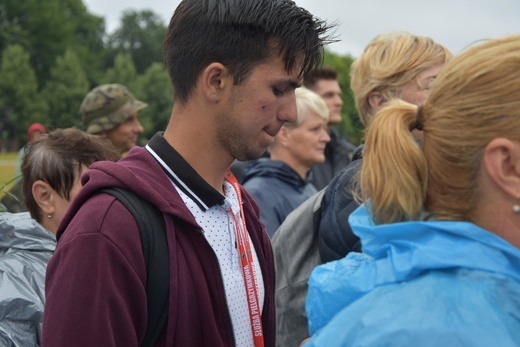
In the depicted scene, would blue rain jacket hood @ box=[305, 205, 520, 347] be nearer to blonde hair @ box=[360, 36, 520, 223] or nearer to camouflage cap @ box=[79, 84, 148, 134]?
blonde hair @ box=[360, 36, 520, 223]

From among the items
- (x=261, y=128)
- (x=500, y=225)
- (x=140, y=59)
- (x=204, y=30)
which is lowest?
(x=140, y=59)

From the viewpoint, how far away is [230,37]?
7.77ft

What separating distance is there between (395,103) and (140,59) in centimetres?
10001

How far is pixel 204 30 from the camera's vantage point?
7.78 ft

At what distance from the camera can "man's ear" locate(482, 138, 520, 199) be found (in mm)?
1586

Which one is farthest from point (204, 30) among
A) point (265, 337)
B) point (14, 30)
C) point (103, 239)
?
point (14, 30)

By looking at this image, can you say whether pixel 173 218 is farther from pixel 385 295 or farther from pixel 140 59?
pixel 140 59

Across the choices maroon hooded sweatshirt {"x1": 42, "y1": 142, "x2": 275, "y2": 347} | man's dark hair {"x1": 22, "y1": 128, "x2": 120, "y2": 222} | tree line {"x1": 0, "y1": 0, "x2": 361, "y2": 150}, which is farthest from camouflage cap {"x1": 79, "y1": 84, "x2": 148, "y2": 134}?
tree line {"x1": 0, "y1": 0, "x2": 361, "y2": 150}

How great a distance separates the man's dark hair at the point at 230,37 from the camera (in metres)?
2.37

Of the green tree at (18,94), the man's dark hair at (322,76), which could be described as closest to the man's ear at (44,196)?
the man's dark hair at (322,76)

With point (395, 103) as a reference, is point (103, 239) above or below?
below

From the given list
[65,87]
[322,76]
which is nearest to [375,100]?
[322,76]

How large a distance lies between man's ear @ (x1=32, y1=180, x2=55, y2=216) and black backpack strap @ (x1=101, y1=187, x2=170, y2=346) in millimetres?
1303

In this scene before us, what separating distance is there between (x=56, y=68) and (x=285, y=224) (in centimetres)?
7023
